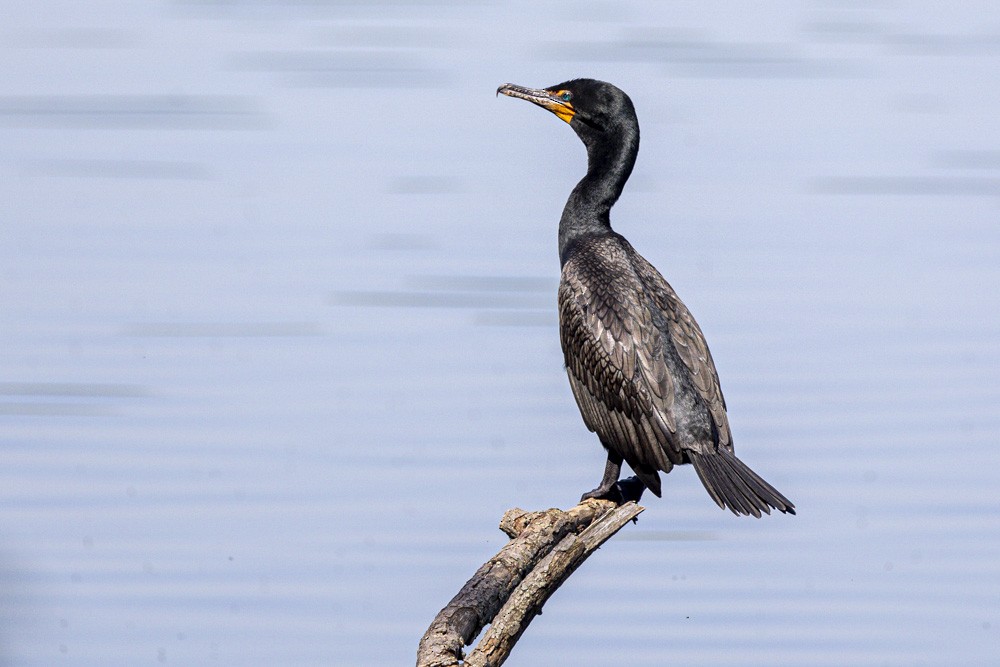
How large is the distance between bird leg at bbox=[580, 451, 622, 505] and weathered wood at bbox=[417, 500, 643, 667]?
36 cm

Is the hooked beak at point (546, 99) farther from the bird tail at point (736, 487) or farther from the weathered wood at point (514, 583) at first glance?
the weathered wood at point (514, 583)

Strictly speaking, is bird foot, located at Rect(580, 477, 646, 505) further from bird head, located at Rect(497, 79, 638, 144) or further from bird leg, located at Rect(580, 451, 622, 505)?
bird head, located at Rect(497, 79, 638, 144)

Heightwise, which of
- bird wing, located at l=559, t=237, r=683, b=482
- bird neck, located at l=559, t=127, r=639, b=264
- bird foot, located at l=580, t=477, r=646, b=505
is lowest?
bird foot, located at l=580, t=477, r=646, b=505

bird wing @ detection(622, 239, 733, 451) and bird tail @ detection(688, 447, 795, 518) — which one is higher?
bird wing @ detection(622, 239, 733, 451)

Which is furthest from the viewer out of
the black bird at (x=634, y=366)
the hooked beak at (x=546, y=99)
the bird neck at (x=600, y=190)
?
the hooked beak at (x=546, y=99)

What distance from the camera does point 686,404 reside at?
15.1ft

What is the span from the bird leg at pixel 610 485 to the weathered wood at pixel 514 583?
1.17 feet

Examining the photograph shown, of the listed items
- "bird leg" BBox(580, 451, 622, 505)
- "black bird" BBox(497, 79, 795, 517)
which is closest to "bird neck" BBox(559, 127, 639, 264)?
"black bird" BBox(497, 79, 795, 517)

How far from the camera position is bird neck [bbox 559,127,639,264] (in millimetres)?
5352

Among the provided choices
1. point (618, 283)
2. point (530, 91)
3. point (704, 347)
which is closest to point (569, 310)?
point (618, 283)

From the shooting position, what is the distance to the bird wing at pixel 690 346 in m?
4.64

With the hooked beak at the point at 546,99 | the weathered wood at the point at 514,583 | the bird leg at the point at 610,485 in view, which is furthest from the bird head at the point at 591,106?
the weathered wood at the point at 514,583

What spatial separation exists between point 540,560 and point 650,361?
1035 mm

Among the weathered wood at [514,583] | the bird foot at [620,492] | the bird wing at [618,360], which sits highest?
the bird wing at [618,360]
